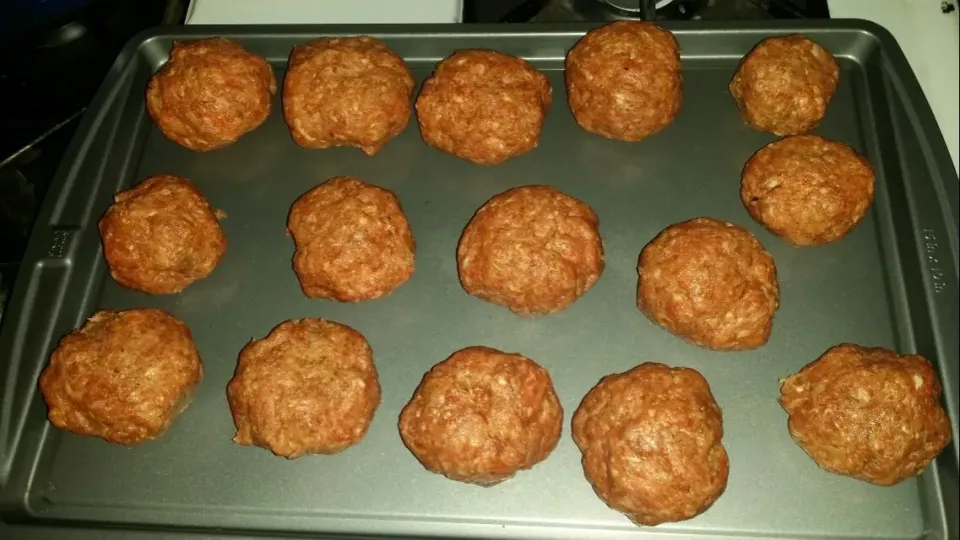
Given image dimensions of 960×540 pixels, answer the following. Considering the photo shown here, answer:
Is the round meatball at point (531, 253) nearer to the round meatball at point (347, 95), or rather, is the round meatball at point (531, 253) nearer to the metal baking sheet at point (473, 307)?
the metal baking sheet at point (473, 307)

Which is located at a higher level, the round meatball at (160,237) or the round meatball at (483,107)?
the round meatball at (483,107)

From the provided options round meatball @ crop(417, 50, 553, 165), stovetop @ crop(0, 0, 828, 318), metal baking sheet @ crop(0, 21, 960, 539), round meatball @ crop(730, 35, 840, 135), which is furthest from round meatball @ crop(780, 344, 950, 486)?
stovetop @ crop(0, 0, 828, 318)

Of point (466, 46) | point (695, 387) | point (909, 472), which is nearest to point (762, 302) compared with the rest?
point (695, 387)

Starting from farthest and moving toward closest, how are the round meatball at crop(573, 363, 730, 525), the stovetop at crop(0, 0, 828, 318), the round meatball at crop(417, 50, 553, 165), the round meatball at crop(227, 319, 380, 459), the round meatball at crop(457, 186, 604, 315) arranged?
1. the stovetop at crop(0, 0, 828, 318)
2. the round meatball at crop(417, 50, 553, 165)
3. the round meatball at crop(457, 186, 604, 315)
4. the round meatball at crop(227, 319, 380, 459)
5. the round meatball at crop(573, 363, 730, 525)

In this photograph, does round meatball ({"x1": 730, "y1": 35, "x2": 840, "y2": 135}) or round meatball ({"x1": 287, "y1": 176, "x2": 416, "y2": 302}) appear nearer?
round meatball ({"x1": 287, "y1": 176, "x2": 416, "y2": 302})

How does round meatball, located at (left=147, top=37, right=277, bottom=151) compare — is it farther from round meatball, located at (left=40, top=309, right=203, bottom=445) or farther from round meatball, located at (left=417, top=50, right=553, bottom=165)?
round meatball, located at (left=40, top=309, right=203, bottom=445)

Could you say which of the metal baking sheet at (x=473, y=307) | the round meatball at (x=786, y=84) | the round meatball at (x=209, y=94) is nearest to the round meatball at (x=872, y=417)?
the metal baking sheet at (x=473, y=307)
